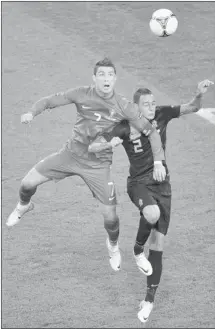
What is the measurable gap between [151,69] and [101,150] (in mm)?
10627

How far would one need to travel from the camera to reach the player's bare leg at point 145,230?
13.8 meters

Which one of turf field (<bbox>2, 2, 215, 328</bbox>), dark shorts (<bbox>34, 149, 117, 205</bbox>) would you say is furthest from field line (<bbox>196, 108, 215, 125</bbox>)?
dark shorts (<bbox>34, 149, 117, 205</bbox>)

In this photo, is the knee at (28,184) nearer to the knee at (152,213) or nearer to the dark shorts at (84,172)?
the dark shorts at (84,172)

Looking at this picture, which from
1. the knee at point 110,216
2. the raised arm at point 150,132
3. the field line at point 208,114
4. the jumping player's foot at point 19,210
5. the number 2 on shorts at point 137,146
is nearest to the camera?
the raised arm at point 150,132

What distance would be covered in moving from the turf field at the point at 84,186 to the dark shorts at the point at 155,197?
1.56m

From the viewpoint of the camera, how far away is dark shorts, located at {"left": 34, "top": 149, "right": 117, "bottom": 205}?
14789 millimetres

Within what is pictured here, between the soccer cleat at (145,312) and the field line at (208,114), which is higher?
the field line at (208,114)

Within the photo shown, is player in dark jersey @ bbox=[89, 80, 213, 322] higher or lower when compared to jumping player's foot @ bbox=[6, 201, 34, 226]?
higher

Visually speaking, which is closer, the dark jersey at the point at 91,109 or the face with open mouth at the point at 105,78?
the face with open mouth at the point at 105,78

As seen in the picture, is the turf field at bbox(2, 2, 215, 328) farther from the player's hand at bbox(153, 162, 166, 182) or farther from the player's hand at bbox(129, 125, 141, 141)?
the player's hand at bbox(129, 125, 141, 141)

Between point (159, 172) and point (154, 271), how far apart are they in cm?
149

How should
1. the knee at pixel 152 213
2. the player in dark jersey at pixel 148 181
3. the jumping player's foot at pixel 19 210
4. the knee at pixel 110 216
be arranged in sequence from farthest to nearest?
the jumping player's foot at pixel 19 210 → the knee at pixel 110 216 → the player in dark jersey at pixel 148 181 → the knee at pixel 152 213

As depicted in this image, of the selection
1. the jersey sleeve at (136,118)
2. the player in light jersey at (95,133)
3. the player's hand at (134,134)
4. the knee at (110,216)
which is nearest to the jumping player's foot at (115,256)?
the player in light jersey at (95,133)

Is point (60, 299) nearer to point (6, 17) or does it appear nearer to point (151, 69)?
point (151, 69)
